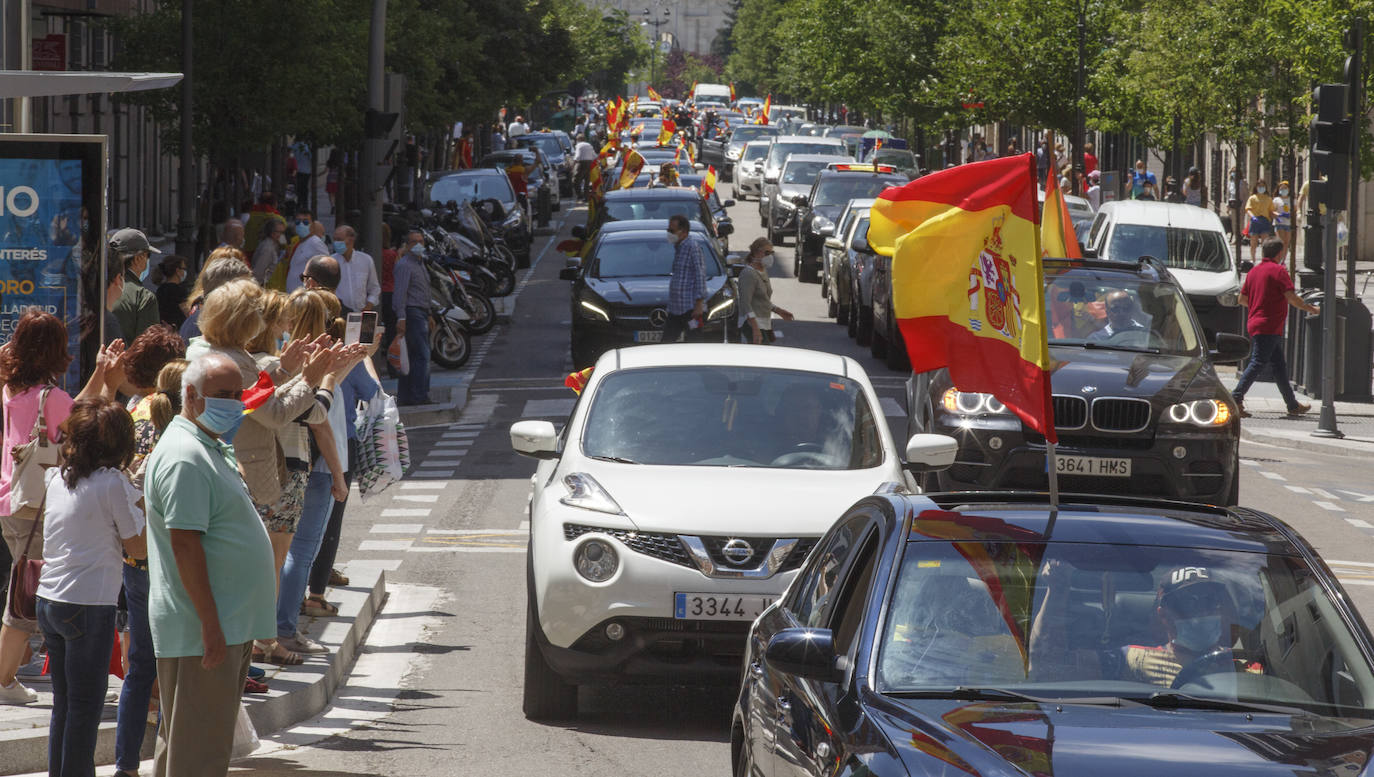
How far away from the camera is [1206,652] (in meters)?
5.23

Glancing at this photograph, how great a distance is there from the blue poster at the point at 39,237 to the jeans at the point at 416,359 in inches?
428

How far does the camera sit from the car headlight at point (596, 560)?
832cm

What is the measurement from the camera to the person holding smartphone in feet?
66.7

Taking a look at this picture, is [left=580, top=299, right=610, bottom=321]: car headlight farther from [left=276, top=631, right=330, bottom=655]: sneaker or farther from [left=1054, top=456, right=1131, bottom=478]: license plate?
[left=276, top=631, right=330, bottom=655]: sneaker

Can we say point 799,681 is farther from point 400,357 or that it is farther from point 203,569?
point 400,357

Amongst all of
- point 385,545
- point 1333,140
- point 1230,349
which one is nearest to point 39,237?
point 385,545

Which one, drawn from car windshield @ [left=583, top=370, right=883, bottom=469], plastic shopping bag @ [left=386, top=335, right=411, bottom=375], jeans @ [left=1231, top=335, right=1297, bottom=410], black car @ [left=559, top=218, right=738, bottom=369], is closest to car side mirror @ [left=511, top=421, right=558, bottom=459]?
car windshield @ [left=583, top=370, right=883, bottom=469]

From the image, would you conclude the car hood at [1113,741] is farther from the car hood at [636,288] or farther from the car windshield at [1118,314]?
the car hood at [636,288]

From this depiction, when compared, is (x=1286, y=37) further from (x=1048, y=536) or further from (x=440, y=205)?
(x=1048, y=536)

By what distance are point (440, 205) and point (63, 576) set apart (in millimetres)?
28685

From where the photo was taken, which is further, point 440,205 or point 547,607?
point 440,205

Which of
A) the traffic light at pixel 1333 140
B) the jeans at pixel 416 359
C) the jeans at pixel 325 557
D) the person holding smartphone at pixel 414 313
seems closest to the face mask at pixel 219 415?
the jeans at pixel 325 557

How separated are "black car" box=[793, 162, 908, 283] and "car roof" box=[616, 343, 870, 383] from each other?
942 inches

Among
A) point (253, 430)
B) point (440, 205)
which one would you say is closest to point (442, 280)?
point (440, 205)
